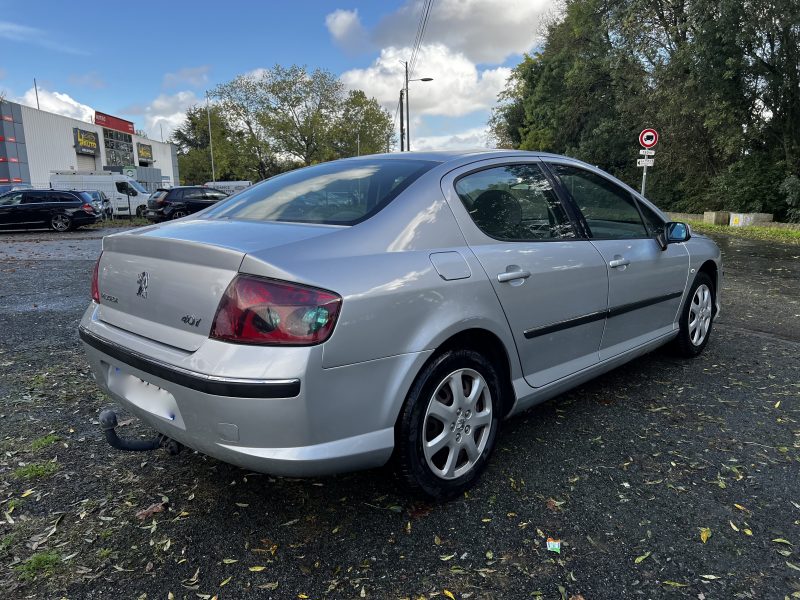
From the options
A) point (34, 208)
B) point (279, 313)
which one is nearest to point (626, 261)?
point (279, 313)

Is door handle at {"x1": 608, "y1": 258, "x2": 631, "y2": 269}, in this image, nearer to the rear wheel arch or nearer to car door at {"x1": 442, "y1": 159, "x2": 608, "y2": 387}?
car door at {"x1": 442, "y1": 159, "x2": 608, "y2": 387}

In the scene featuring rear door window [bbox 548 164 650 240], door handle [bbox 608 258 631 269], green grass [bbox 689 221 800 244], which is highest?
rear door window [bbox 548 164 650 240]

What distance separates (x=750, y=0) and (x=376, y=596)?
63.0 feet

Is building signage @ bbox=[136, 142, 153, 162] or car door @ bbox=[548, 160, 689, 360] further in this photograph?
building signage @ bbox=[136, 142, 153, 162]

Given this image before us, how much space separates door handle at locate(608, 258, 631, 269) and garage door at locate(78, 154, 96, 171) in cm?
5897

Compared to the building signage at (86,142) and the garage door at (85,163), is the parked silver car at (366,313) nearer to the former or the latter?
the building signage at (86,142)

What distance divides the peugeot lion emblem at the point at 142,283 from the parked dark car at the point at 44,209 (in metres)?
20.3

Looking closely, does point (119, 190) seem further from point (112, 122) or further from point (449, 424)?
point (112, 122)

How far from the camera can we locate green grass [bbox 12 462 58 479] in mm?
2785

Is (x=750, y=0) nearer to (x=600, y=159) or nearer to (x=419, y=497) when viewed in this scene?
(x=600, y=159)

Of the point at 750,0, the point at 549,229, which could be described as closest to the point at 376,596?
the point at 549,229

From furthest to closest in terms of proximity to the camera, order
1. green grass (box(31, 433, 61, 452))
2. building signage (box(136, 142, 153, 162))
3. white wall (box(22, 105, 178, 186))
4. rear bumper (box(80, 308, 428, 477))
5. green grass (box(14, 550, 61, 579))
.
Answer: building signage (box(136, 142, 153, 162))
white wall (box(22, 105, 178, 186))
green grass (box(31, 433, 61, 452))
green grass (box(14, 550, 61, 579))
rear bumper (box(80, 308, 428, 477))

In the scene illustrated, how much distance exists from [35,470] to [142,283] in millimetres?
1260

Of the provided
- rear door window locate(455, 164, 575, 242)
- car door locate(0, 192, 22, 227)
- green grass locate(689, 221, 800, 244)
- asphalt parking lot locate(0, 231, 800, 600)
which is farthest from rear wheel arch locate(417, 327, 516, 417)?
car door locate(0, 192, 22, 227)
